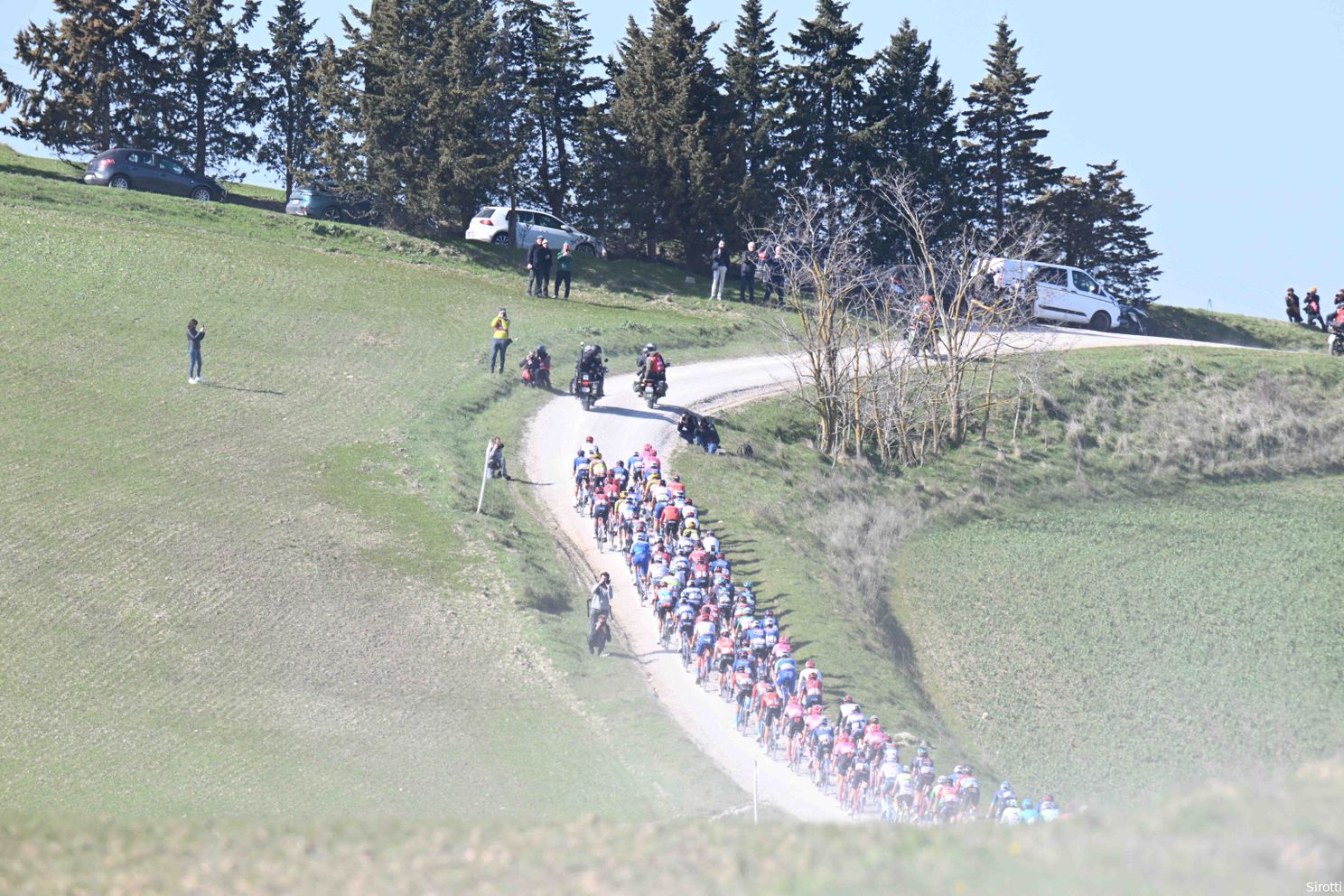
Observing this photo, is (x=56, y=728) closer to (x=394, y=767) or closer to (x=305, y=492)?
(x=394, y=767)

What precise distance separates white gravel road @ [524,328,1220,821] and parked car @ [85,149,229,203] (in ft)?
71.9

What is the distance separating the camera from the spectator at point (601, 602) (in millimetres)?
27953

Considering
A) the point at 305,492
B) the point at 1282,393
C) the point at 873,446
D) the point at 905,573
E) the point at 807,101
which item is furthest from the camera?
the point at 807,101

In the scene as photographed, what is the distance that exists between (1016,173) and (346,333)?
29503 mm

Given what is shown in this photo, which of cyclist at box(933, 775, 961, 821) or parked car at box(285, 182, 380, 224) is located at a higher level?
parked car at box(285, 182, 380, 224)

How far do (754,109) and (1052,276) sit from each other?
1399 cm

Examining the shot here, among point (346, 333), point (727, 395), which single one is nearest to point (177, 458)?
point (346, 333)

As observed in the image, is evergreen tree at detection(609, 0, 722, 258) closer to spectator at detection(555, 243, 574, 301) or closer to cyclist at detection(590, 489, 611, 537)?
spectator at detection(555, 243, 574, 301)

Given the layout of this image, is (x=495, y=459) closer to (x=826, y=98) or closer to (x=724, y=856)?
(x=724, y=856)

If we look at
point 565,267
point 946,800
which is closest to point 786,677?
point 946,800

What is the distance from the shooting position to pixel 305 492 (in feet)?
109

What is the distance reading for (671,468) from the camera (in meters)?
38.5

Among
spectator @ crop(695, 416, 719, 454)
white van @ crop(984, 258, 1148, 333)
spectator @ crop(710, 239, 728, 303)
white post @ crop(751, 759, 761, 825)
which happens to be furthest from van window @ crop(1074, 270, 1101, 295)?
white post @ crop(751, 759, 761, 825)

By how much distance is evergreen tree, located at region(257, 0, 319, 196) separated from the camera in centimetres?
6562
